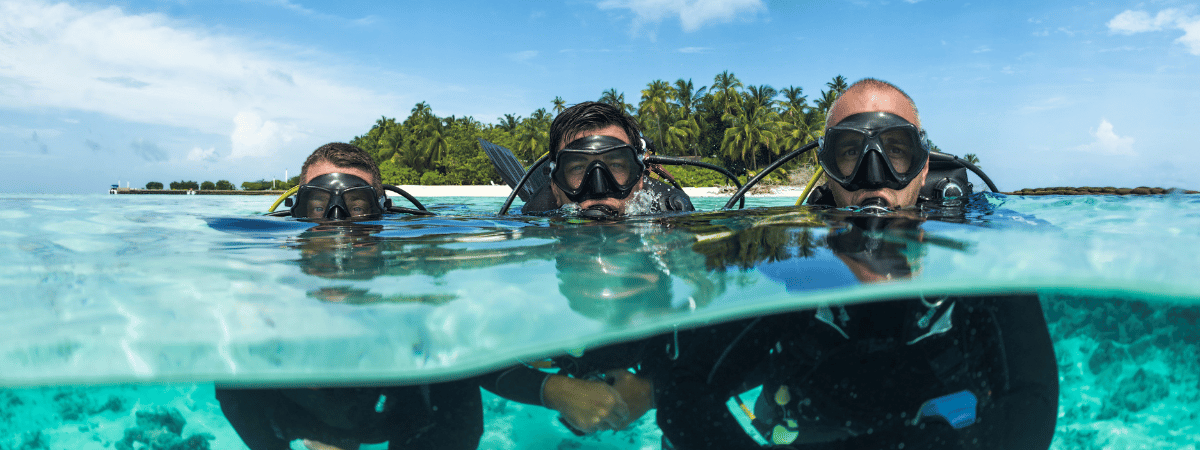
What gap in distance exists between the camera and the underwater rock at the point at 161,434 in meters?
7.36

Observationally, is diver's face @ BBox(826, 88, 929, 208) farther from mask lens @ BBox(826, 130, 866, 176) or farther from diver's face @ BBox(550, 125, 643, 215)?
diver's face @ BBox(550, 125, 643, 215)

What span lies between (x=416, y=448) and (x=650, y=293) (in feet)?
6.07

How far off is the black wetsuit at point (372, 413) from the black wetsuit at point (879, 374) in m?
1.32

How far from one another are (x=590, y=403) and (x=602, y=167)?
176 centimetres

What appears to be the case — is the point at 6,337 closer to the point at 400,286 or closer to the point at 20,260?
the point at 20,260

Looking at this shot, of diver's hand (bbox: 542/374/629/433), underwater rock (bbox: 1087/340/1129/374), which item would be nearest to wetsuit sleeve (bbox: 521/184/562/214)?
diver's hand (bbox: 542/374/629/433)

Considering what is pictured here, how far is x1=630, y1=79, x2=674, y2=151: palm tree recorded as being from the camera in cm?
5806

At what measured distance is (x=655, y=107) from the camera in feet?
190

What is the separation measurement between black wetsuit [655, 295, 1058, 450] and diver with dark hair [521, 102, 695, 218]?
5.51 feet

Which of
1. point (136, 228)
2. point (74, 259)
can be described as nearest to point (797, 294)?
point (74, 259)

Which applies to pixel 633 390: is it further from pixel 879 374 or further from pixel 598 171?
pixel 598 171

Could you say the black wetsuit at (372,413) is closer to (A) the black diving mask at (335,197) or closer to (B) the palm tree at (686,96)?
(A) the black diving mask at (335,197)

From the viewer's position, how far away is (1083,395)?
9648 millimetres

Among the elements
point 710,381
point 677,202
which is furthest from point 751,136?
point 710,381
